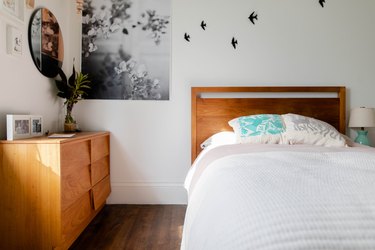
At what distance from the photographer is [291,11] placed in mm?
2287

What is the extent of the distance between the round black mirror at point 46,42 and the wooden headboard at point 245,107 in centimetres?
121

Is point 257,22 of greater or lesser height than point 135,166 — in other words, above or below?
above

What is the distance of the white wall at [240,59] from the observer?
228cm

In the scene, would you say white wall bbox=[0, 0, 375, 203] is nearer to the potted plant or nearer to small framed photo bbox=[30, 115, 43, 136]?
the potted plant

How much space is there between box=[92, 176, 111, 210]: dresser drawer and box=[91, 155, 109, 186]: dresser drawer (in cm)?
5

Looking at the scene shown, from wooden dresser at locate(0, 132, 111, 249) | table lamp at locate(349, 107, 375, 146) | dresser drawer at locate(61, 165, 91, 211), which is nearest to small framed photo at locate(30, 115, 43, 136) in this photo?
wooden dresser at locate(0, 132, 111, 249)

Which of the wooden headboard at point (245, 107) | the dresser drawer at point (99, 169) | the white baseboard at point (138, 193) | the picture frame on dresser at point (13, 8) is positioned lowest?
the white baseboard at point (138, 193)

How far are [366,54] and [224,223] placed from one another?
2547 mm

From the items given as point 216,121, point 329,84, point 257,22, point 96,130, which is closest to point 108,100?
point 96,130

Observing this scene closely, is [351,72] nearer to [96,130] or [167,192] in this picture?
[167,192]

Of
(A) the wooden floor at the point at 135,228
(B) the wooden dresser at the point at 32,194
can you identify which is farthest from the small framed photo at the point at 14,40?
(A) the wooden floor at the point at 135,228

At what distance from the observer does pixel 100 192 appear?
6.58 ft

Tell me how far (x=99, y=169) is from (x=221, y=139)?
42.1 inches

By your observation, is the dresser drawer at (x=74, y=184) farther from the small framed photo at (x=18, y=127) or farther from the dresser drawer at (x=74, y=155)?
the small framed photo at (x=18, y=127)
